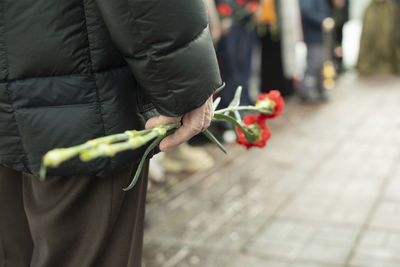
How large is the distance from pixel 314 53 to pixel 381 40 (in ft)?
8.35

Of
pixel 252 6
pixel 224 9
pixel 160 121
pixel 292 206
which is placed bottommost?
pixel 292 206

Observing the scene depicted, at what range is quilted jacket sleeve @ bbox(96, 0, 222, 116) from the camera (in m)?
1.58

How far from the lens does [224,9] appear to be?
5.57 metres

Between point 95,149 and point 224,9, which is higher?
point 95,149

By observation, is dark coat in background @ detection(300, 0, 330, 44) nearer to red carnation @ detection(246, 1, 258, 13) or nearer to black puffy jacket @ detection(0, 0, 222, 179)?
red carnation @ detection(246, 1, 258, 13)

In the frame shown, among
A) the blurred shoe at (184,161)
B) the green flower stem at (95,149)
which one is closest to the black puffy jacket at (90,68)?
the green flower stem at (95,149)

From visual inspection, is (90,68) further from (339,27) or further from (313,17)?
(339,27)

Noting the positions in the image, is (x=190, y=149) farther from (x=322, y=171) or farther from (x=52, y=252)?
(x=52, y=252)

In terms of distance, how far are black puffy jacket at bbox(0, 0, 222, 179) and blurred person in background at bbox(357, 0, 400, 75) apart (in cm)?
854

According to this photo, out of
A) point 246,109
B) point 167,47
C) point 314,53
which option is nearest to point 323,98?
point 314,53

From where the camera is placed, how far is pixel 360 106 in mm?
7418

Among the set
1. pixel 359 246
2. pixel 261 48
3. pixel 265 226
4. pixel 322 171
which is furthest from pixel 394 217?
pixel 261 48

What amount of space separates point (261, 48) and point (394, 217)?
4.07 m

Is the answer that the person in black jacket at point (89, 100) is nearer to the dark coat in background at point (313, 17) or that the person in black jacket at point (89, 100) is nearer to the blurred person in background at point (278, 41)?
the blurred person in background at point (278, 41)
